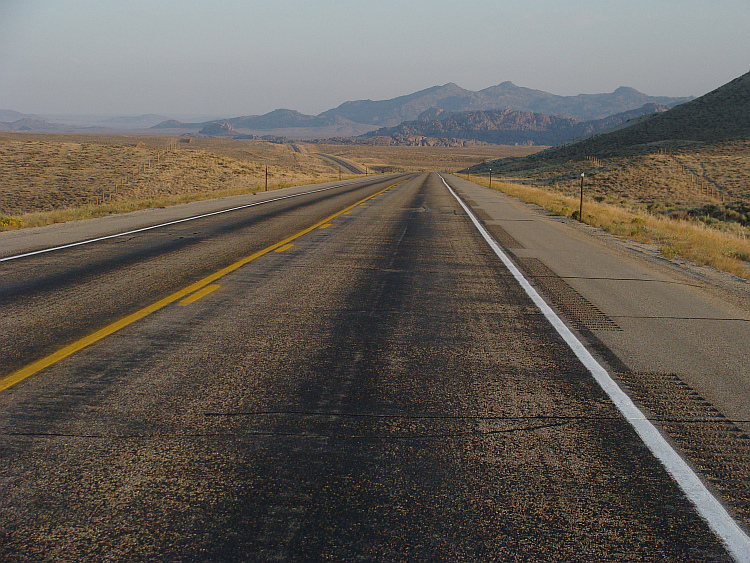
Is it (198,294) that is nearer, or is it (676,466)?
(676,466)

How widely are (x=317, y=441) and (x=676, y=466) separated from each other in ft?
6.15

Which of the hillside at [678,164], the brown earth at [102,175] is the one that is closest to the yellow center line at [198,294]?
the hillside at [678,164]

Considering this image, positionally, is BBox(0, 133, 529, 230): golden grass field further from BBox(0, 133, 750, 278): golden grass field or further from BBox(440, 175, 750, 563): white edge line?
BBox(440, 175, 750, 563): white edge line

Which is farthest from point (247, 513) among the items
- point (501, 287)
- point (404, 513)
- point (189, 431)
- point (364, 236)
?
point (364, 236)

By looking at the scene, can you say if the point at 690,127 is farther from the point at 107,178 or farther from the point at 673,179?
the point at 107,178

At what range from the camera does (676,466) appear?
3100mm

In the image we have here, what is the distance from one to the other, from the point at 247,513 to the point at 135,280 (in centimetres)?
585

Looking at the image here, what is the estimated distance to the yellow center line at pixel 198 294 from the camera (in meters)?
6.59

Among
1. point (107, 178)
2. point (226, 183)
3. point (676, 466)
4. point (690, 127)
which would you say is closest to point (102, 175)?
point (107, 178)

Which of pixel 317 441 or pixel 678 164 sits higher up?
pixel 678 164

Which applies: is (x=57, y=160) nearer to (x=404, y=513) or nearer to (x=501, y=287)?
(x=501, y=287)

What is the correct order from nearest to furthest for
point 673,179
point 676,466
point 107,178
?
1. point 676,466
2. point 107,178
3. point 673,179

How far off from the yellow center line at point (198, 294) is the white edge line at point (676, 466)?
392cm

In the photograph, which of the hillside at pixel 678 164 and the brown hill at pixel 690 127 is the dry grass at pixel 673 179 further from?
the brown hill at pixel 690 127
